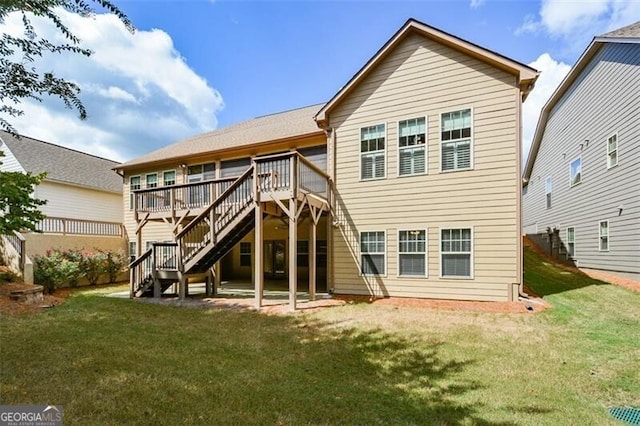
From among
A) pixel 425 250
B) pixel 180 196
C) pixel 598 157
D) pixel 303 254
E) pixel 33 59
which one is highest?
pixel 598 157

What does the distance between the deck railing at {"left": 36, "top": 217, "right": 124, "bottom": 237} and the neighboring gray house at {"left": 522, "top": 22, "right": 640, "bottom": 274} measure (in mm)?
20986

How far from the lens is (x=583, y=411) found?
339cm

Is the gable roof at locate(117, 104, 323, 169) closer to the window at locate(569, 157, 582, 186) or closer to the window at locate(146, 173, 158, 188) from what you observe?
the window at locate(146, 173, 158, 188)

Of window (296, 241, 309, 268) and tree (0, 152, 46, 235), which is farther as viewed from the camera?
window (296, 241, 309, 268)

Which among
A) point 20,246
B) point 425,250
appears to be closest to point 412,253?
point 425,250

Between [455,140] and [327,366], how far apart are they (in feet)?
24.8

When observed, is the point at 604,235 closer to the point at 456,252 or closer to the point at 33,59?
the point at 456,252

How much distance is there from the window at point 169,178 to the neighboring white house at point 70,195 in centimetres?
346

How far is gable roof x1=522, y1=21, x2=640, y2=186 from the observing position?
11195 mm

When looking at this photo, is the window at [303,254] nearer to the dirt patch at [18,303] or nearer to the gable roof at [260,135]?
the gable roof at [260,135]

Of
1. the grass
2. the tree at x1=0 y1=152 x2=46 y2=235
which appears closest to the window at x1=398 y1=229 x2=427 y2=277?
the grass

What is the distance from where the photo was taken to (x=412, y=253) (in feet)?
32.0

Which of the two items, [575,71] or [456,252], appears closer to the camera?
[456,252]

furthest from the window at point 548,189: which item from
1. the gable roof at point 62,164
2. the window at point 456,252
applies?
the gable roof at point 62,164
